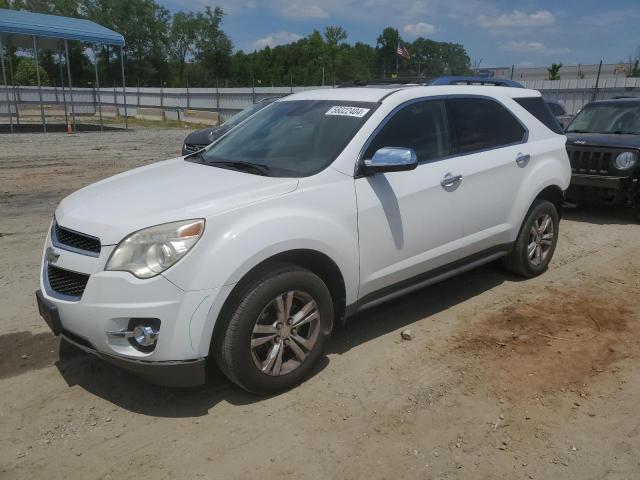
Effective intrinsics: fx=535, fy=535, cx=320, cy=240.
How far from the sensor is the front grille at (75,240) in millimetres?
2984

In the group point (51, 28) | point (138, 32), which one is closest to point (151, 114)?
point (51, 28)

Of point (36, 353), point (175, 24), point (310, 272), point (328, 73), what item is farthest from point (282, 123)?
point (175, 24)

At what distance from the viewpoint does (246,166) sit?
3.73 meters

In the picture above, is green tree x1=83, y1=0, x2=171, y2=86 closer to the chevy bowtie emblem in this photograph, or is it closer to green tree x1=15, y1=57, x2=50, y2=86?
green tree x1=15, y1=57, x2=50, y2=86

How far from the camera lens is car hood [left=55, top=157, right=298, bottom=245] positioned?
9.70ft

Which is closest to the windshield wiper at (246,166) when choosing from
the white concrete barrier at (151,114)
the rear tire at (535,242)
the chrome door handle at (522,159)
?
the chrome door handle at (522,159)

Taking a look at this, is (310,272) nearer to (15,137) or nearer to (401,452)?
(401,452)

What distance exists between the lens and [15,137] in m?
20.4

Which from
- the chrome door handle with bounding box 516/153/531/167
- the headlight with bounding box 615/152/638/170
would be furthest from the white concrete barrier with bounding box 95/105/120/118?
the chrome door handle with bounding box 516/153/531/167

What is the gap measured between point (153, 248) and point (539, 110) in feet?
13.5

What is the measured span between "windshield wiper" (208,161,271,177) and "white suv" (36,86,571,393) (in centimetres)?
2

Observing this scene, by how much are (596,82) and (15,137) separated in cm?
2481

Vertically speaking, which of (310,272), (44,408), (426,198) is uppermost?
(426,198)

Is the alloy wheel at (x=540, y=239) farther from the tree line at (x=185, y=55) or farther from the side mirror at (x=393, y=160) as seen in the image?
the tree line at (x=185, y=55)
